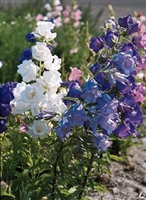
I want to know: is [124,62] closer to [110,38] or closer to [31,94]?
[110,38]

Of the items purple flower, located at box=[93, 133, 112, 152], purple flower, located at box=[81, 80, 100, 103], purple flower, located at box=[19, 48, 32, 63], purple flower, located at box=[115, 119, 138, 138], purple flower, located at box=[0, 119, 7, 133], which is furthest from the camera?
purple flower, located at box=[19, 48, 32, 63]

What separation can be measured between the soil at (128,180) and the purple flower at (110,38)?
1.03 metres

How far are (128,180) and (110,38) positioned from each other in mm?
1350

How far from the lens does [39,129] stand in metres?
3.38

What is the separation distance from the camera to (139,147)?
5078 millimetres

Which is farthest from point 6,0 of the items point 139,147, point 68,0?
point 139,147

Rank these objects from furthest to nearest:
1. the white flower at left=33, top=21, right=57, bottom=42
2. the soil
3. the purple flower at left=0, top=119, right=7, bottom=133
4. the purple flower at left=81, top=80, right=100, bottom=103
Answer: the soil < the purple flower at left=0, top=119, right=7, bottom=133 < the white flower at left=33, top=21, right=57, bottom=42 < the purple flower at left=81, top=80, right=100, bottom=103

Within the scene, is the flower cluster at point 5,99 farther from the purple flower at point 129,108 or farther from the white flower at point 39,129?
the purple flower at point 129,108

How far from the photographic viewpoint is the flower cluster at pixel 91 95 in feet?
10.2

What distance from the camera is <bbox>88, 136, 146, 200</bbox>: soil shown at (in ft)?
13.9

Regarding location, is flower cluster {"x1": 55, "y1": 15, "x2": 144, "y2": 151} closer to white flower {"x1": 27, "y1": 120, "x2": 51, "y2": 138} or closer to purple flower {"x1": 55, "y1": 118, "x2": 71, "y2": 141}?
purple flower {"x1": 55, "y1": 118, "x2": 71, "y2": 141}

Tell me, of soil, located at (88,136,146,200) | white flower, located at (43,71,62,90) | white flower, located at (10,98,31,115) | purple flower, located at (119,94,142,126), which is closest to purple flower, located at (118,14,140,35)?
purple flower, located at (119,94,142,126)

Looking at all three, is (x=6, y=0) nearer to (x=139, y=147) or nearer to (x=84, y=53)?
(x=84, y=53)

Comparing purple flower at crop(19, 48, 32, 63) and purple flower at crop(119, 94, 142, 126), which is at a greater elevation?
purple flower at crop(19, 48, 32, 63)
